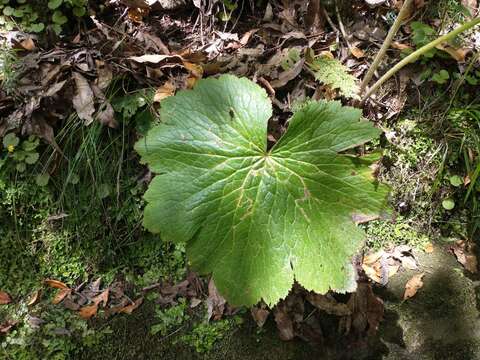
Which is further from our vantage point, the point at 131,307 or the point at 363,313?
the point at 131,307

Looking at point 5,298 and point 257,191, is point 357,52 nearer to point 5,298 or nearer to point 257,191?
point 257,191

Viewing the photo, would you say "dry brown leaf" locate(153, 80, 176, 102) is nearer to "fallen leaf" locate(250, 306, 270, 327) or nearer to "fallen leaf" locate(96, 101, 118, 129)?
"fallen leaf" locate(96, 101, 118, 129)

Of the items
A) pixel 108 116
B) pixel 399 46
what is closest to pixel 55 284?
pixel 108 116

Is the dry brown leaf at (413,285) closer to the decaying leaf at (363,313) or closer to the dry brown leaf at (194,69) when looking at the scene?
the decaying leaf at (363,313)

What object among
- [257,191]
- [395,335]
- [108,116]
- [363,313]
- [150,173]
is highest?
[108,116]

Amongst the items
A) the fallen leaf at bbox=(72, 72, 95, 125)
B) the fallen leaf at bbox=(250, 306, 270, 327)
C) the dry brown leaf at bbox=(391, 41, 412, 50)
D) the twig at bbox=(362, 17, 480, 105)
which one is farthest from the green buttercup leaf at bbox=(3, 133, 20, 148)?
the dry brown leaf at bbox=(391, 41, 412, 50)

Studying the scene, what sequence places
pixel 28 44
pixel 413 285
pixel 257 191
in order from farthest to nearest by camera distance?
pixel 28 44 < pixel 413 285 < pixel 257 191

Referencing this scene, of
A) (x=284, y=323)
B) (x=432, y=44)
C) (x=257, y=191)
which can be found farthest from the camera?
(x=284, y=323)
